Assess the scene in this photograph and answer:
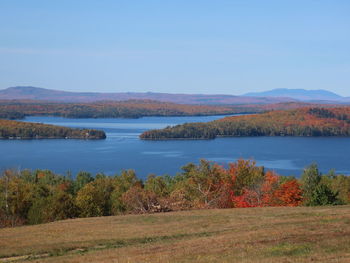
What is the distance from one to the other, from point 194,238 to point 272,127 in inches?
5980

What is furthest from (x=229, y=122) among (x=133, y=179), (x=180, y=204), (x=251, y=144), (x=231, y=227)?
(x=231, y=227)

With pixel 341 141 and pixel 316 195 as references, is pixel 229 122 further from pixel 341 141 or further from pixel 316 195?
pixel 316 195

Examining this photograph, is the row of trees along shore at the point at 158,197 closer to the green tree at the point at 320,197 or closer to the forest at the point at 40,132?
the green tree at the point at 320,197

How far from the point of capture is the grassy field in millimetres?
13688

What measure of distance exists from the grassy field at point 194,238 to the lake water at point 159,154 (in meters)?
52.9

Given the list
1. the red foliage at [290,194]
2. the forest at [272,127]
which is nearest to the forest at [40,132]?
the forest at [272,127]

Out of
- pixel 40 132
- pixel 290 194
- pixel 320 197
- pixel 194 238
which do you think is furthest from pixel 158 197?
pixel 40 132

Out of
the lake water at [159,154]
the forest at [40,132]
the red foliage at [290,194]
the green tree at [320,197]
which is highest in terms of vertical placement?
the green tree at [320,197]

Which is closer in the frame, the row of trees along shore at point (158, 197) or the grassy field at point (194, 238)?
the grassy field at point (194, 238)

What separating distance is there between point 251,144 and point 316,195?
100203 mm

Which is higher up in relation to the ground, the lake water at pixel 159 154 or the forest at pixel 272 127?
the forest at pixel 272 127

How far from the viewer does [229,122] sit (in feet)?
565

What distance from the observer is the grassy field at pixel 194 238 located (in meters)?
13.7

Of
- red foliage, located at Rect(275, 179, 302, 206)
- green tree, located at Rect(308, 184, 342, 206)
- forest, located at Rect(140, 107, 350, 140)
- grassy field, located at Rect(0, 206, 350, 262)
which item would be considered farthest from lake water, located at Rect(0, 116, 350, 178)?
grassy field, located at Rect(0, 206, 350, 262)
